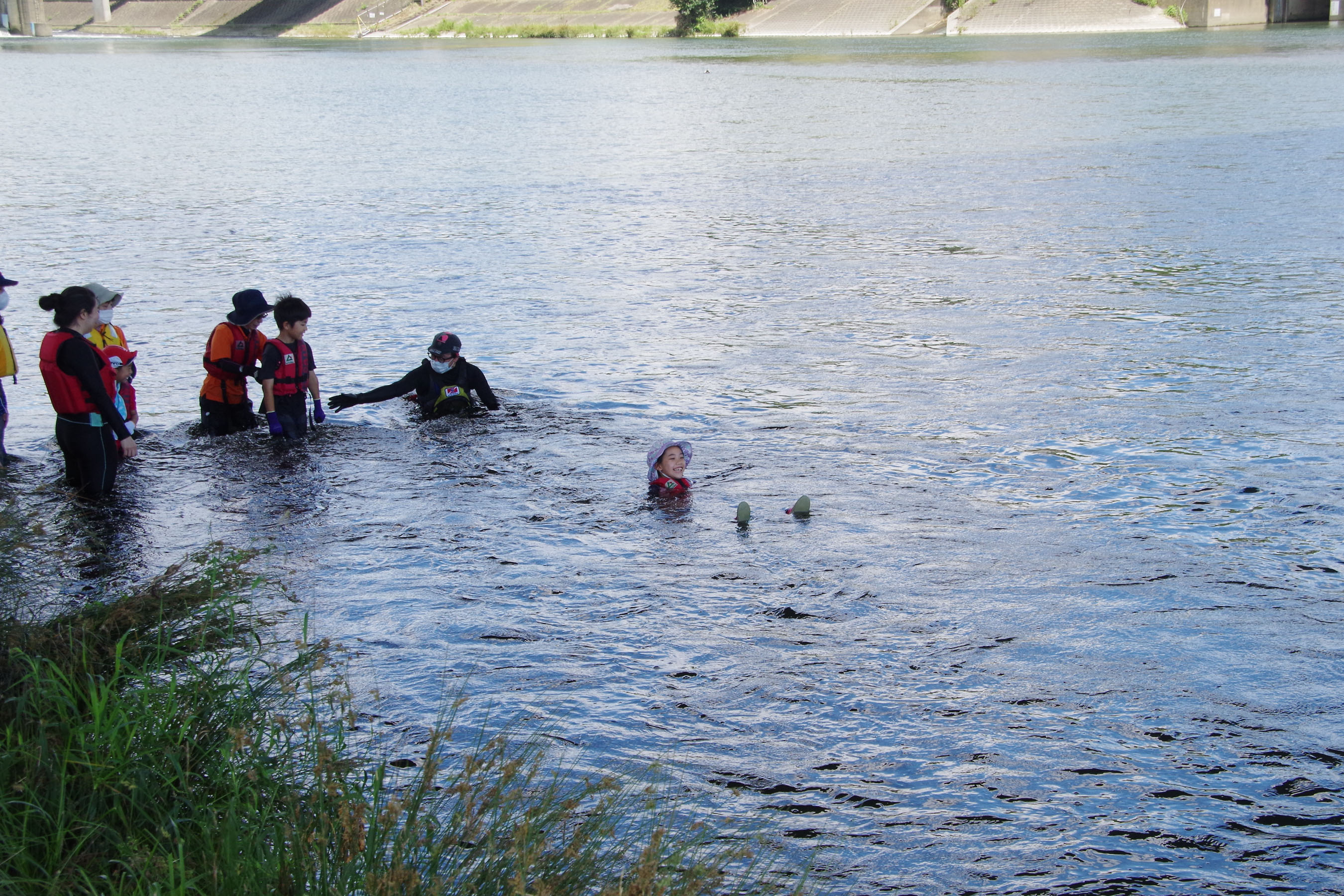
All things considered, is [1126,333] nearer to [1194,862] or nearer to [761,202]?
[1194,862]

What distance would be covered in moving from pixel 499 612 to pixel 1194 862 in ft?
13.3

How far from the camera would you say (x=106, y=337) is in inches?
396

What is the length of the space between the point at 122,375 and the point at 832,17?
311ft

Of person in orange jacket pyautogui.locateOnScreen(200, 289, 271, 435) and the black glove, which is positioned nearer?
person in orange jacket pyautogui.locateOnScreen(200, 289, 271, 435)

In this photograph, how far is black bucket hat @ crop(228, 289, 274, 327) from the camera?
10.2 metres

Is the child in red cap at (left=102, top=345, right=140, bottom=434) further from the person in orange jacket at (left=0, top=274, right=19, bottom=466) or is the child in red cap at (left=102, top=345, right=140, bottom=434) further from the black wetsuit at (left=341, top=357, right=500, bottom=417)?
the black wetsuit at (left=341, top=357, right=500, bottom=417)

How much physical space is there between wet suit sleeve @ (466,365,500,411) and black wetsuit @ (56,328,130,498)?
127 inches

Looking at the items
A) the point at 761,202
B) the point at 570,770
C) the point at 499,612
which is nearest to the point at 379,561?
the point at 499,612

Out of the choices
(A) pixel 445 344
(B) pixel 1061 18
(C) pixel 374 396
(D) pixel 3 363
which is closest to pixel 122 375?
(D) pixel 3 363

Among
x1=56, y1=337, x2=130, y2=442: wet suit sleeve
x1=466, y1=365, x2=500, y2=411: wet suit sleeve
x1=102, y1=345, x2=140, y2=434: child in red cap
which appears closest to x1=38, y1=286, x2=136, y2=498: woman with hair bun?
x1=56, y1=337, x2=130, y2=442: wet suit sleeve

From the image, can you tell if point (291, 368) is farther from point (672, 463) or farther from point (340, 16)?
point (340, 16)

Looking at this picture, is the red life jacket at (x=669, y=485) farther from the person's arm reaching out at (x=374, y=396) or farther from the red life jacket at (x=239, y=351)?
the red life jacket at (x=239, y=351)

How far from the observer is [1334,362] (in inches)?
502

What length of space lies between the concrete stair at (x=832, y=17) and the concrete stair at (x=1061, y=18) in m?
3.78
